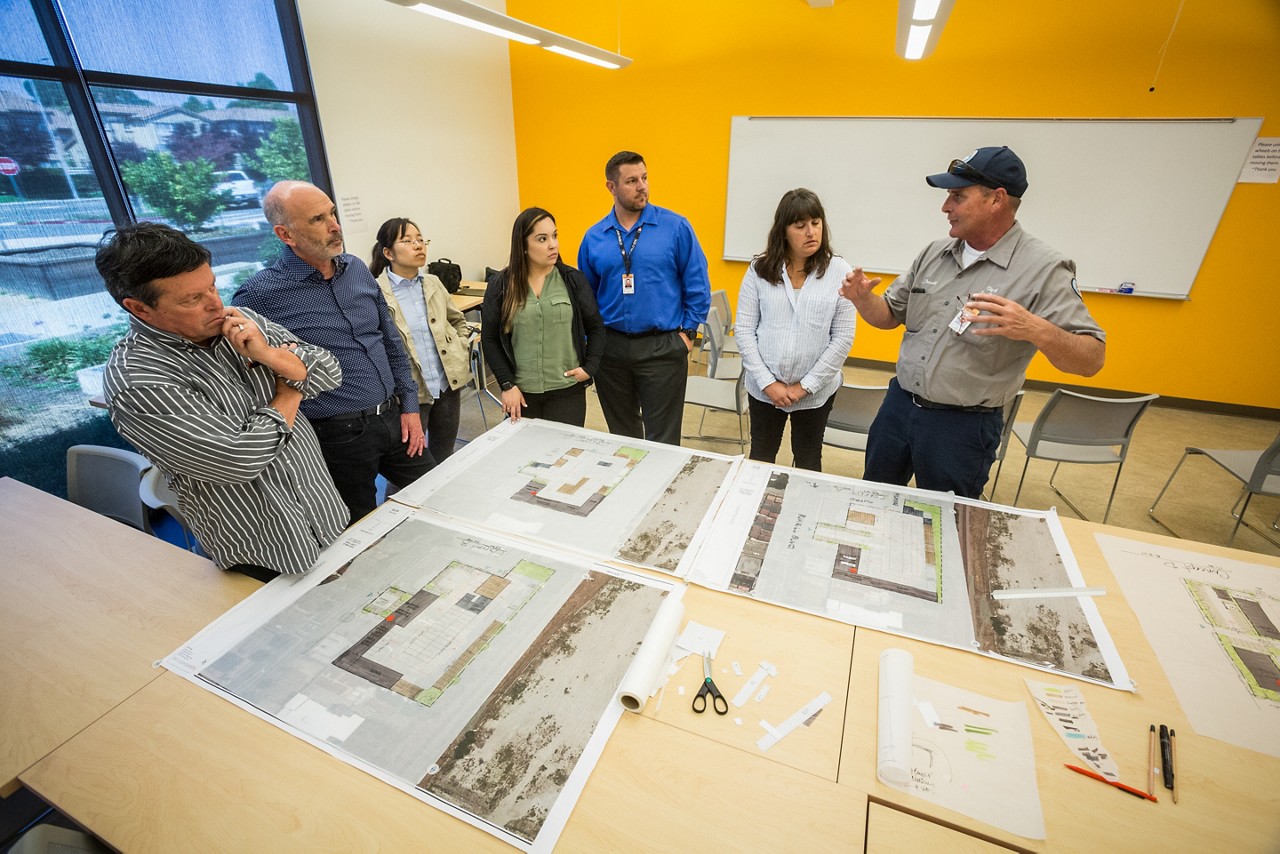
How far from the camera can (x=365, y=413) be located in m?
1.90

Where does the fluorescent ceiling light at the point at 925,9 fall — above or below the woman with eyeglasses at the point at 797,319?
above

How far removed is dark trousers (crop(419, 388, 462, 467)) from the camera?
2529 mm

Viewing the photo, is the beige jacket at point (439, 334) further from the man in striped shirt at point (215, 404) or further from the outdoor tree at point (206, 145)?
the outdoor tree at point (206, 145)

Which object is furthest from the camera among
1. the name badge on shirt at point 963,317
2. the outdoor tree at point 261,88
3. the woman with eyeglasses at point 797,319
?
the outdoor tree at point 261,88

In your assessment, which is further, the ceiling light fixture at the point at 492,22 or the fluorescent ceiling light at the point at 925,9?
the ceiling light fixture at the point at 492,22

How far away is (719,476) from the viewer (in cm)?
173

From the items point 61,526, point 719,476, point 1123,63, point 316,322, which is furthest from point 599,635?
point 1123,63

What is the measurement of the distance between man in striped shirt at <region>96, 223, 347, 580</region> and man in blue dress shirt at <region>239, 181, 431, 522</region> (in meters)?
0.35

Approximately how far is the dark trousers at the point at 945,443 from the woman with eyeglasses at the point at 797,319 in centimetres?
36

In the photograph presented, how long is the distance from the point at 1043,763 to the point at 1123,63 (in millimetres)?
4944

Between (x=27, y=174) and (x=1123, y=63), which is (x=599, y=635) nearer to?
(x=27, y=174)

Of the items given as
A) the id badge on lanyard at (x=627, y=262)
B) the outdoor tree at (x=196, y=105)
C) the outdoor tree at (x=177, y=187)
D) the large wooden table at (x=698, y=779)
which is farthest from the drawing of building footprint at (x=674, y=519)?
the outdoor tree at (x=196, y=105)

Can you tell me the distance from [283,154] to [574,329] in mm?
2916

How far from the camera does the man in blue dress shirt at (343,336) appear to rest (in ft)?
5.61
